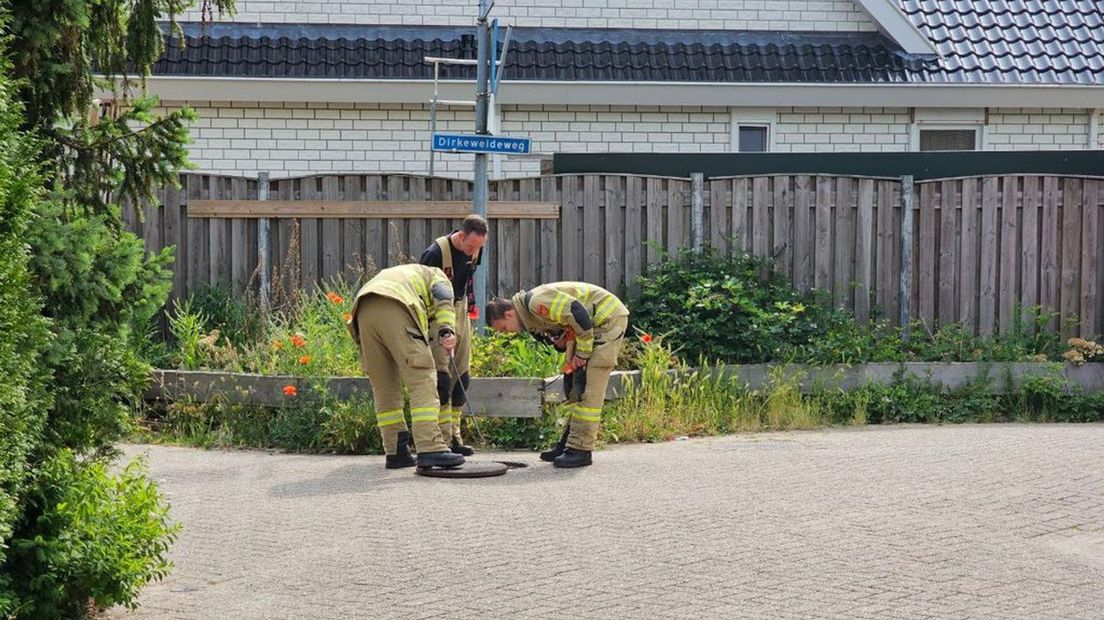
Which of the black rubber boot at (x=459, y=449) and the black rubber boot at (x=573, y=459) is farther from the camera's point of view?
the black rubber boot at (x=459, y=449)

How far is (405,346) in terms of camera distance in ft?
30.2

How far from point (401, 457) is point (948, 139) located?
9793 millimetres

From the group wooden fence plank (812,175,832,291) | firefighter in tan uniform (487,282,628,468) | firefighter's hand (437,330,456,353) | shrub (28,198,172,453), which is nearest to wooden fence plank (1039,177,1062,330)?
wooden fence plank (812,175,832,291)

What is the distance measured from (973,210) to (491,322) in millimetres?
5686

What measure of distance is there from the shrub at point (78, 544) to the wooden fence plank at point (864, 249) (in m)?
8.51

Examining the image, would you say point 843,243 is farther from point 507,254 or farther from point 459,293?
point 459,293

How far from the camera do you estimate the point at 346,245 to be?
514 inches

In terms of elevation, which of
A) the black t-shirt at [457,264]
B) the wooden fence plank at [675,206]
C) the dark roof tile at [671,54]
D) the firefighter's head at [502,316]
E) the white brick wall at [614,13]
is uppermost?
the white brick wall at [614,13]

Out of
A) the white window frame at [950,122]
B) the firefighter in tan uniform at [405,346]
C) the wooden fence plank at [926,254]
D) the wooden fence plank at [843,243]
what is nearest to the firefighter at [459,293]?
the firefighter in tan uniform at [405,346]

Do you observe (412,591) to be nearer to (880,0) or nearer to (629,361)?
(629,361)

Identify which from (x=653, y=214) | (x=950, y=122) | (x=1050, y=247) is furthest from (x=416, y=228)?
(x=950, y=122)

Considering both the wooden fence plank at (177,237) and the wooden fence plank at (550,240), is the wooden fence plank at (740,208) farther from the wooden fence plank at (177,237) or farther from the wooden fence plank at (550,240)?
the wooden fence plank at (177,237)

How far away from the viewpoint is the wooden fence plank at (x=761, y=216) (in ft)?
42.7

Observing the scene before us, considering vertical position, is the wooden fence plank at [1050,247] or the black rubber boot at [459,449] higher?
the wooden fence plank at [1050,247]
